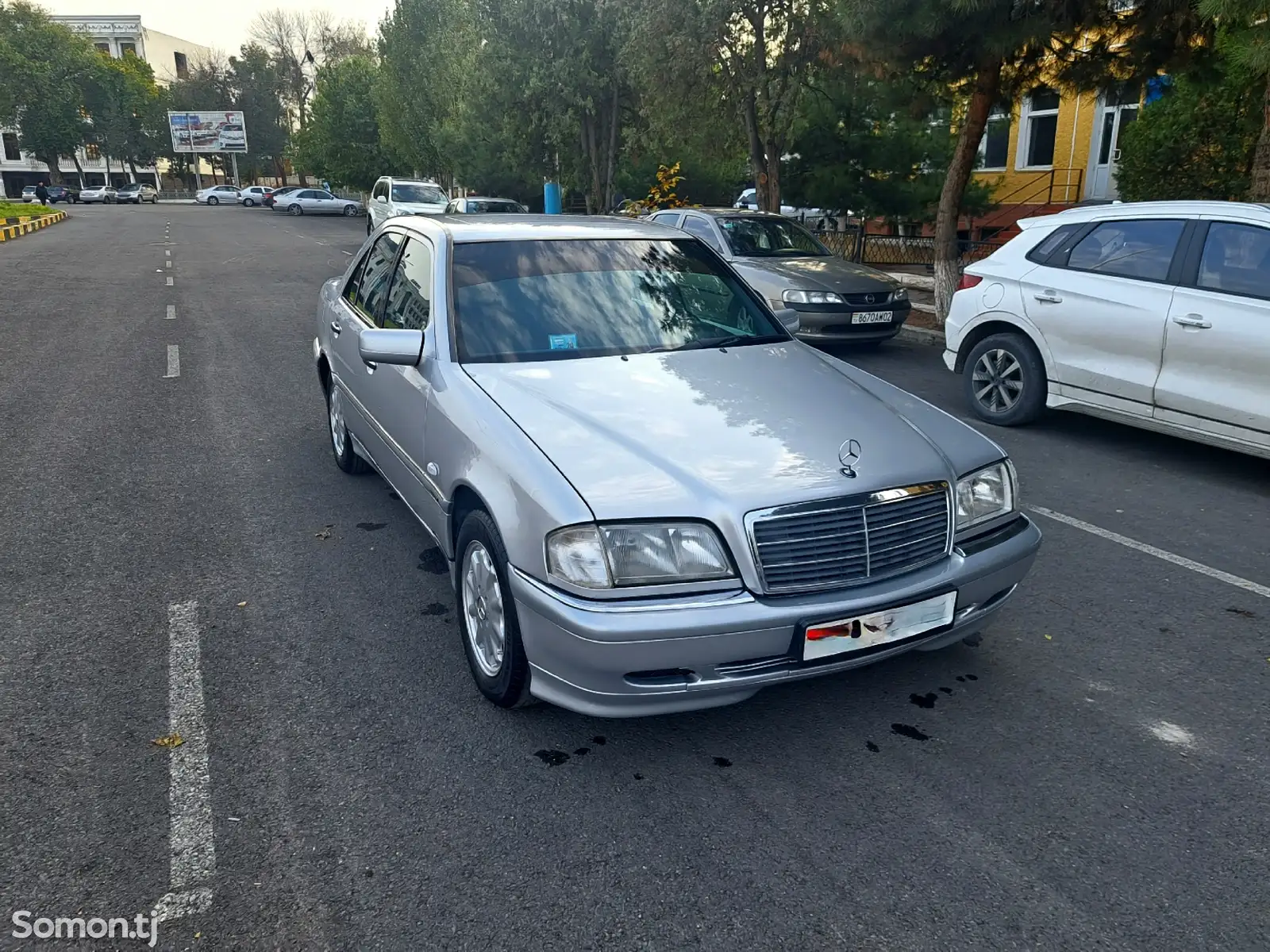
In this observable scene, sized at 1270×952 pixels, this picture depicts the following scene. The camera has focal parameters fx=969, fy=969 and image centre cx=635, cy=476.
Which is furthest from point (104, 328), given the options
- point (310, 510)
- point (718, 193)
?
point (718, 193)

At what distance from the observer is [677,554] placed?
9.72 ft

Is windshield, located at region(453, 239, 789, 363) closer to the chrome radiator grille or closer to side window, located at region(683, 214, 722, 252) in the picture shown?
the chrome radiator grille

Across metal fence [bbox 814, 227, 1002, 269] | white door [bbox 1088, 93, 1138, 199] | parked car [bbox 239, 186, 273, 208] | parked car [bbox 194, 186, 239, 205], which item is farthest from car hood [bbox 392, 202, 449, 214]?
parked car [bbox 194, 186, 239, 205]

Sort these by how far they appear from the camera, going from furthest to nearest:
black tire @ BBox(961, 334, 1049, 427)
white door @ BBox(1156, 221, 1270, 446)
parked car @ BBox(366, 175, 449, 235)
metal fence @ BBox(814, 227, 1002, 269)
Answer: parked car @ BBox(366, 175, 449, 235)
metal fence @ BBox(814, 227, 1002, 269)
black tire @ BBox(961, 334, 1049, 427)
white door @ BBox(1156, 221, 1270, 446)

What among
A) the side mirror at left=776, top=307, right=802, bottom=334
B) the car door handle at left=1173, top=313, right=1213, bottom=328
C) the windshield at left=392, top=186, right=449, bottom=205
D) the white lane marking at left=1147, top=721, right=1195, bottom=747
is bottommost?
the white lane marking at left=1147, top=721, right=1195, bottom=747

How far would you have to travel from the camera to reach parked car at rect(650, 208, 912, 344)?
10.4m

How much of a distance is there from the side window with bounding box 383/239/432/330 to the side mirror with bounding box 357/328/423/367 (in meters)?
0.15

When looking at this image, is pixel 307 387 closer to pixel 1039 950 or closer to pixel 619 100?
pixel 1039 950

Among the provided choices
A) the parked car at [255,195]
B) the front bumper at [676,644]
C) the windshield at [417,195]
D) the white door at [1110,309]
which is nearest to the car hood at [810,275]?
the white door at [1110,309]

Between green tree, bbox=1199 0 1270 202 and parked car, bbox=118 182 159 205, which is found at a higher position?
green tree, bbox=1199 0 1270 202

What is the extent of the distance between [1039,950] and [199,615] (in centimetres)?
351

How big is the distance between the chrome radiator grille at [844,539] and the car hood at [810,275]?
7.55 m

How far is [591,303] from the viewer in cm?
427

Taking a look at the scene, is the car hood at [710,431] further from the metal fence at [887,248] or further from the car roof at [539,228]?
the metal fence at [887,248]
